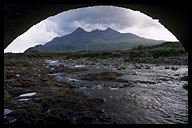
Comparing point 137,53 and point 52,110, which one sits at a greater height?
point 137,53

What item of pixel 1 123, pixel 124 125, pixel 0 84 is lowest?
pixel 124 125

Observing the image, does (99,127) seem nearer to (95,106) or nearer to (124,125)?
(124,125)

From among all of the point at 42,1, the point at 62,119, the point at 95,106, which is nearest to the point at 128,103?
the point at 95,106

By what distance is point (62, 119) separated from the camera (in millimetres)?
4473

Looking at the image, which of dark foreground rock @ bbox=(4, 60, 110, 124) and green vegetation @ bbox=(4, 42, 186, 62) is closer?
dark foreground rock @ bbox=(4, 60, 110, 124)

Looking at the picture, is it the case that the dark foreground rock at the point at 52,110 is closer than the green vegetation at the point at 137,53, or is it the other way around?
the dark foreground rock at the point at 52,110

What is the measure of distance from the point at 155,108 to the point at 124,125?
6.72ft

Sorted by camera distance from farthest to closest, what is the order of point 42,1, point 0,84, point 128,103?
point 128,103 → point 0,84 → point 42,1

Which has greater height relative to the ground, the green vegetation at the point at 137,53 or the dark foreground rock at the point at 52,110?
the green vegetation at the point at 137,53

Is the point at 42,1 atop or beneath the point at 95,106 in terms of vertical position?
atop

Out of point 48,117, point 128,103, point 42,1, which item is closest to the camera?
point 42,1

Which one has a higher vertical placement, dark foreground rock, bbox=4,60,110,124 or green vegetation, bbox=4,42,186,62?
green vegetation, bbox=4,42,186,62

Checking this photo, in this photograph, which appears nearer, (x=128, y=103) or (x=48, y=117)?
(x=48, y=117)

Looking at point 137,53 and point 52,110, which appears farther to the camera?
point 137,53
